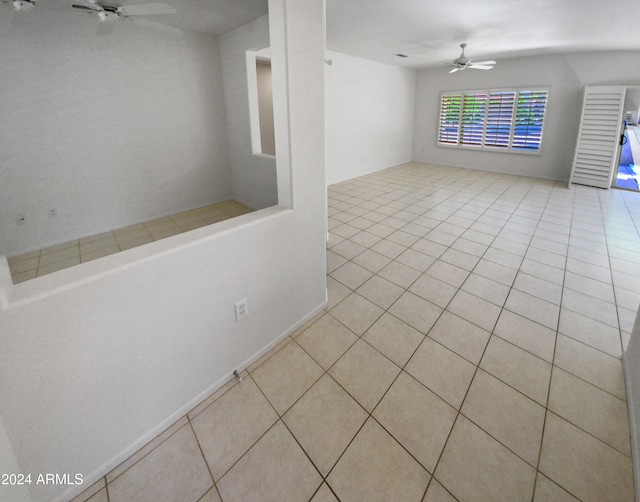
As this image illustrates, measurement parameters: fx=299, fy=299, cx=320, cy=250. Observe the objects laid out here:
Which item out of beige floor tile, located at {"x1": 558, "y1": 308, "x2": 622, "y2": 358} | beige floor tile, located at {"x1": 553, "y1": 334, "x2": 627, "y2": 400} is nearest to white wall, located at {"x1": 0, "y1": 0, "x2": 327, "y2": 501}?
beige floor tile, located at {"x1": 553, "y1": 334, "x2": 627, "y2": 400}

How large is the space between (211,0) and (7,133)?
2.46m

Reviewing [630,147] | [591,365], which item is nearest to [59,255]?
[591,365]

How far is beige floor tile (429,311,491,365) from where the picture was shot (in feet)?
6.57

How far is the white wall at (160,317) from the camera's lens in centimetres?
108

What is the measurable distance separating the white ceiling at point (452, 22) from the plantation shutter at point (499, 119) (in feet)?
4.46

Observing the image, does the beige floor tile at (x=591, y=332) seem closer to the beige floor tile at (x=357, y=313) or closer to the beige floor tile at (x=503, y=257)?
the beige floor tile at (x=503, y=257)

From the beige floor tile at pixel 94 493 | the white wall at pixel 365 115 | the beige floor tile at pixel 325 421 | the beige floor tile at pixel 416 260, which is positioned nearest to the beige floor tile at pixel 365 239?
the beige floor tile at pixel 416 260

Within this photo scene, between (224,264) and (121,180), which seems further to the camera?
(121,180)

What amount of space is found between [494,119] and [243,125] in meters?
5.93

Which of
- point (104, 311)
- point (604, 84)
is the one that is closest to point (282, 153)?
point (104, 311)

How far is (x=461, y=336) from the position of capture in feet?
7.01

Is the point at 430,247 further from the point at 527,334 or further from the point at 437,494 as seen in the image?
the point at 437,494

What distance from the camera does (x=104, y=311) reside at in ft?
3.98

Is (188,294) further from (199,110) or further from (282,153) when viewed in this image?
(199,110)
